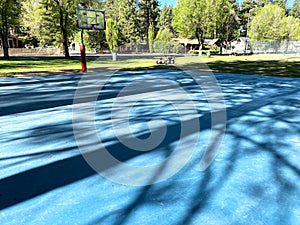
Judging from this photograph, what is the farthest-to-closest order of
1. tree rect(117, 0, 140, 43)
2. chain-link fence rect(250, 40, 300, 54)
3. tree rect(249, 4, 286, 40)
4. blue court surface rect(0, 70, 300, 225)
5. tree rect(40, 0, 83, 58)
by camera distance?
tree rect(117, 0, 140, 43) → tree rect(249, 4, 286, 40) → chain-link fence rect(250, 40, 300, 54) → tree rect(40, 0, 83, 58) → blue court surface rect(0, 70, 300, 225)

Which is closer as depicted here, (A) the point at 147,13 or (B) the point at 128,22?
(B) the point at 128,22

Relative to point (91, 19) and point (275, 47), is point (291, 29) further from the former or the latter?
point (91, 19)

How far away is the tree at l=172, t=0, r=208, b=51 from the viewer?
39125 millimetres

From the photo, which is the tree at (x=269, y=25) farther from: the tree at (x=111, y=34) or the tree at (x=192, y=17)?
the tree at (x=111, y=34)

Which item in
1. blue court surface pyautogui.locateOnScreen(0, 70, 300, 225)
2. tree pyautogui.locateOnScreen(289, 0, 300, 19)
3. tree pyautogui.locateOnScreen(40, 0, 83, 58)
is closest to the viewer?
blue court surface pyautogui.locateOnScreen(0, 70, 300, 225)

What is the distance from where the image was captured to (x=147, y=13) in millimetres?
60594

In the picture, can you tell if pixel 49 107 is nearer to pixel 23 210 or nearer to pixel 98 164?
pixel 98 164

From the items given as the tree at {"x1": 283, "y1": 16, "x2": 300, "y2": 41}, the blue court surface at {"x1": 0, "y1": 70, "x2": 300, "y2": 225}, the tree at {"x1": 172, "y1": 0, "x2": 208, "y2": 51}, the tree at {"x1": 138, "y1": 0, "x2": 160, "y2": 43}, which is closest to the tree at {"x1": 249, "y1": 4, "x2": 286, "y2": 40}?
the tree at {"x1": 283, "y1": 16, "x2": 300, "y2": 41}

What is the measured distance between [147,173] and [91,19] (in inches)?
671

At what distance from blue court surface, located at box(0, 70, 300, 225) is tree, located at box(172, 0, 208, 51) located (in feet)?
122

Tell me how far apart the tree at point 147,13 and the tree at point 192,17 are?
62.7 feet

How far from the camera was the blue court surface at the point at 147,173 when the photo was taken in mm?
2061

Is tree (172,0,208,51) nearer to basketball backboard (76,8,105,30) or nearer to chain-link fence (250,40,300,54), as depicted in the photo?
chain-link fence (250,40,300,54)

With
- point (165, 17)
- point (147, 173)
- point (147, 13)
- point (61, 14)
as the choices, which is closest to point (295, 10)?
point (165, 17)
